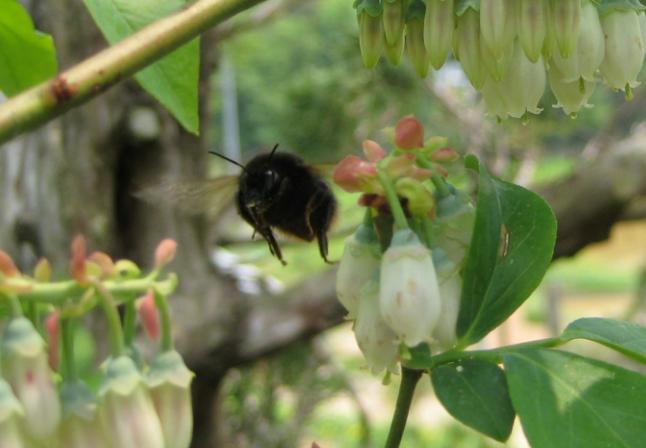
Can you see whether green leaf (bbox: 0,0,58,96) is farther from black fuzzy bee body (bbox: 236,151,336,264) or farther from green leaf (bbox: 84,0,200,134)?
black fuzzy bee body (bbox: 236,151,336,264)

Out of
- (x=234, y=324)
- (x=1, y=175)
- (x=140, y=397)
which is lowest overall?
(x=234, y=324)

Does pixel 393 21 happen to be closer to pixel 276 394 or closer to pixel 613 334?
pixel 613 334

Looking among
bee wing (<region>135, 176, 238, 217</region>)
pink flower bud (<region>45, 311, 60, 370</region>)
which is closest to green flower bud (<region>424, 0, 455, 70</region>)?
pink flower bud (<region>45, 311, 60, 370</region>)

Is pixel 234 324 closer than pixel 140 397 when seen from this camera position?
No

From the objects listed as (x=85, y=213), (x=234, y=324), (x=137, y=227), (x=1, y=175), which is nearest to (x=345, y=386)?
(x=234, y=324)

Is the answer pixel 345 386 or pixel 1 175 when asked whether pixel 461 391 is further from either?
pixel 345 386

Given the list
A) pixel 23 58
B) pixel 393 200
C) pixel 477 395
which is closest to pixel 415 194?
pixel 393 200
